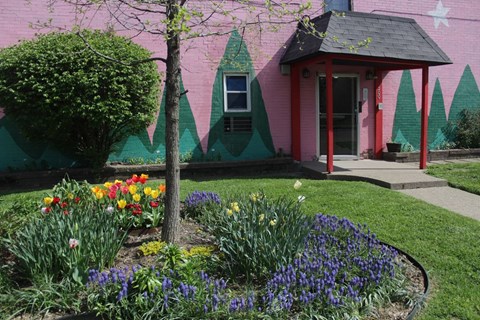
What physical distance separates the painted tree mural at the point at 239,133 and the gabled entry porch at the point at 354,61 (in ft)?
2.75

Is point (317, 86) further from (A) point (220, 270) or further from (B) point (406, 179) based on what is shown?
(A) point (220, 270)

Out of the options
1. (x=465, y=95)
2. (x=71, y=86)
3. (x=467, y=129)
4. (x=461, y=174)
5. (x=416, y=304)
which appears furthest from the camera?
(x=465, y=95)

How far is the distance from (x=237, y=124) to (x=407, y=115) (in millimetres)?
5226

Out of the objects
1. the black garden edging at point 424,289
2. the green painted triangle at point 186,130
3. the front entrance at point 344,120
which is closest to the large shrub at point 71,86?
the green painted triangle at point 186,130

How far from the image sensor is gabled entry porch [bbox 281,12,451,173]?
27.9ft

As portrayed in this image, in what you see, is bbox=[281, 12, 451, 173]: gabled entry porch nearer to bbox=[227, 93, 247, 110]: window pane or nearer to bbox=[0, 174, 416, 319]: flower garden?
bbox=[227, 93, 247, 110]: window pane

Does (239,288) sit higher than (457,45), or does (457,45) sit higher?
(457,45)

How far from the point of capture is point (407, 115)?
11.6 metres

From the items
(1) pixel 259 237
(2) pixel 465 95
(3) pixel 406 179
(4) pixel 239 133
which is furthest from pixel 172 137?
(2) pixel 465 95

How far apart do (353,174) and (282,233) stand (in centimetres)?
534

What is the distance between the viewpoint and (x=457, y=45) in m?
12.0

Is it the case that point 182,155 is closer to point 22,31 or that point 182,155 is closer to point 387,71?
point 22,31

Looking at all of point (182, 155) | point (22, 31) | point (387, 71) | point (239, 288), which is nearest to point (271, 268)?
point (239, 288)

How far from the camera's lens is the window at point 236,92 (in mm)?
10164
